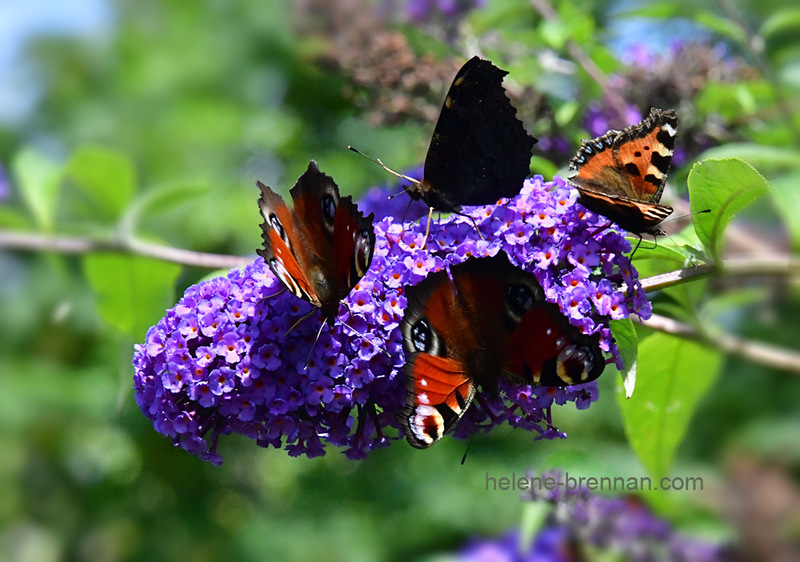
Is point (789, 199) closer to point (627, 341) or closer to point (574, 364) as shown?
point (627, 341)

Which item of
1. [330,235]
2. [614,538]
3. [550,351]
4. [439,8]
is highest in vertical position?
[439,8]

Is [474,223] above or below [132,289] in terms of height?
above

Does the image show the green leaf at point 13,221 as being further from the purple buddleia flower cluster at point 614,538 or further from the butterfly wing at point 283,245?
the purple buddleia flower cluster at point 614,538

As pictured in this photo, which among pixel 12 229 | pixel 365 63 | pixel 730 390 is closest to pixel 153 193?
pixel 12 229

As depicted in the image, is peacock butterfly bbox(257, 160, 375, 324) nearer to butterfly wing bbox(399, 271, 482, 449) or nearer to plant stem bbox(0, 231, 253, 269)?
butterfly wing bbox(399, 271, 482, 449)

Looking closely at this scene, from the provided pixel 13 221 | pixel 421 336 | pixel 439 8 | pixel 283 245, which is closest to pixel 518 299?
pixel 421 336

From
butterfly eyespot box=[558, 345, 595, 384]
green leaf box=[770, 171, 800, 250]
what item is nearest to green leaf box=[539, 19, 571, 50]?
green leaf box=[770, 171, 800, 250]

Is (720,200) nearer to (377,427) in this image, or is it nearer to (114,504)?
(377,427)
